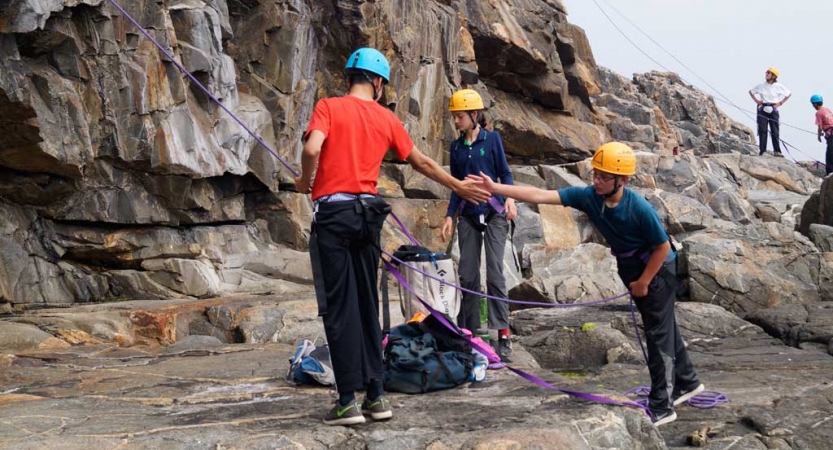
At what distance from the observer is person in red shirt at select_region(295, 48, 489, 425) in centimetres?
494

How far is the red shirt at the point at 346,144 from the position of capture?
4.93 meters

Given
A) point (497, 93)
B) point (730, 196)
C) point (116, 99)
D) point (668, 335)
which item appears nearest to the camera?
point (668, 335)

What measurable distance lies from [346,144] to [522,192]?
5.54ft

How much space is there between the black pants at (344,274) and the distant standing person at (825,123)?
2076cm

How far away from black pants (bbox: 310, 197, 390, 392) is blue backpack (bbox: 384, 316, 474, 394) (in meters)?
0.81

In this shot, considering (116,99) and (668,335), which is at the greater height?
(116,99)

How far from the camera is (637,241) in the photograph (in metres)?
5.77

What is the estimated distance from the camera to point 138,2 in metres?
13.6

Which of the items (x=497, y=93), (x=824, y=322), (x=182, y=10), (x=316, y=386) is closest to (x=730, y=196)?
(x=497, y=93)

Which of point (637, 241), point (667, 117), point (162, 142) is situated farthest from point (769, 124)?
point (637, 241)

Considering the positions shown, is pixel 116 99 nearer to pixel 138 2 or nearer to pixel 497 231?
pixel 138 2

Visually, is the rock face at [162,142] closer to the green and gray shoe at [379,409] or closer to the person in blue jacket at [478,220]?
the person in blue jacket at [478,220]

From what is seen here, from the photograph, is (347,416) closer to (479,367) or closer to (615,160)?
(479,367)

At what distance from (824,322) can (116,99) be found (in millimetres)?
11179
